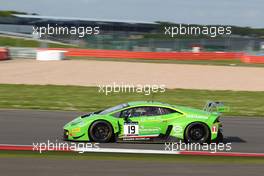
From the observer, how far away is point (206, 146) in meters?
12.8

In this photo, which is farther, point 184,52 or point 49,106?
point 184,52

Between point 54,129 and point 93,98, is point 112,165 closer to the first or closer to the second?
point 54,129

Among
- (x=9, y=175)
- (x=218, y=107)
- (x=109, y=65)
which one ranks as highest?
(x=109, y=65)

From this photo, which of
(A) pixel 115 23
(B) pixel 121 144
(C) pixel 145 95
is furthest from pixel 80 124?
(A) pixel 115 23

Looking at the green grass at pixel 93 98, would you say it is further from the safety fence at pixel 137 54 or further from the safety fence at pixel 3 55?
the safety fence at pixel 137 54

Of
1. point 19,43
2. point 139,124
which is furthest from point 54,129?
point 19,43

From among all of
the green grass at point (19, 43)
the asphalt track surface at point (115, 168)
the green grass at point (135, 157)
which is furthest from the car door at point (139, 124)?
the green grass at point (19, 43)

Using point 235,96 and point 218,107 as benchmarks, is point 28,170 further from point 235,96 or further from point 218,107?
point 235,96

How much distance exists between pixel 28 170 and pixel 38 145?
2791 mm

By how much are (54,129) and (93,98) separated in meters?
8.19

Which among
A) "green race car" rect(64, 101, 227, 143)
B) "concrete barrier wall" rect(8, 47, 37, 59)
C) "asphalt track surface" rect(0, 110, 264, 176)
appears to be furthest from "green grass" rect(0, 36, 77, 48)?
"green race car" rect(64, 101, 227, 143)

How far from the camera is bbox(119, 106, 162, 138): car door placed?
12.9 metres

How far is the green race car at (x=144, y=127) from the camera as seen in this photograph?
12.9m

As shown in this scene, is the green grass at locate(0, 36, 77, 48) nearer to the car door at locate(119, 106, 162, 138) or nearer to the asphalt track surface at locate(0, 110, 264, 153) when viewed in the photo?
the asphalt track surface at locate(0, 110, 264, 153)
